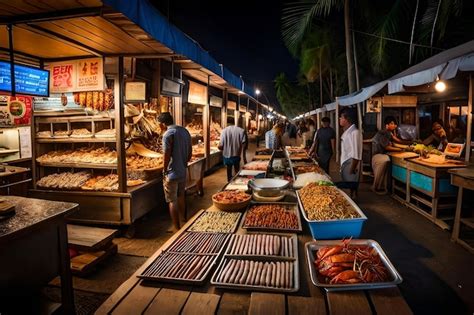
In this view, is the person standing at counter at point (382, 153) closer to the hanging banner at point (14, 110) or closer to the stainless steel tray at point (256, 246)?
the stainless steel tray at point (256, 246)

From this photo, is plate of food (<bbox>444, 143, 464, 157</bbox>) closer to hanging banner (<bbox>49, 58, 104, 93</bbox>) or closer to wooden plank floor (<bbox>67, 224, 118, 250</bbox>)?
wooden plank floor (<bbox>67, 224, 118, 250</bbox>)

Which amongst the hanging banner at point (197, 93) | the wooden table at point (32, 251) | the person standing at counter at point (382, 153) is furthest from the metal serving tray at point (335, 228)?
the hanging banner at point (197, 93)

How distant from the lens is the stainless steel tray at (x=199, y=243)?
8.81 feet

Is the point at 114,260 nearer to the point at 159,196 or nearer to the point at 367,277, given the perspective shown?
the point at 159,196

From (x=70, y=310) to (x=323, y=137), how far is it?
7.84 meters

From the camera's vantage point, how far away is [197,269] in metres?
2.33

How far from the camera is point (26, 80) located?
4.95m

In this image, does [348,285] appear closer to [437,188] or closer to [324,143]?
[437,188]

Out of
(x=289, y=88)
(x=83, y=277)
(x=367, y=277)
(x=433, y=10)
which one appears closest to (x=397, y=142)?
(x=433, y=10)

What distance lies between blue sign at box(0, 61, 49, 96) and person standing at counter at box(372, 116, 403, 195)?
28.7 ft

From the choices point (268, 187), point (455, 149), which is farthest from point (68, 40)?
point (455, 149)

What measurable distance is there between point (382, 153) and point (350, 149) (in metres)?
2.81

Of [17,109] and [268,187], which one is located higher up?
[17,109]

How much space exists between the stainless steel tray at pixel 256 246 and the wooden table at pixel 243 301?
1.42ft
